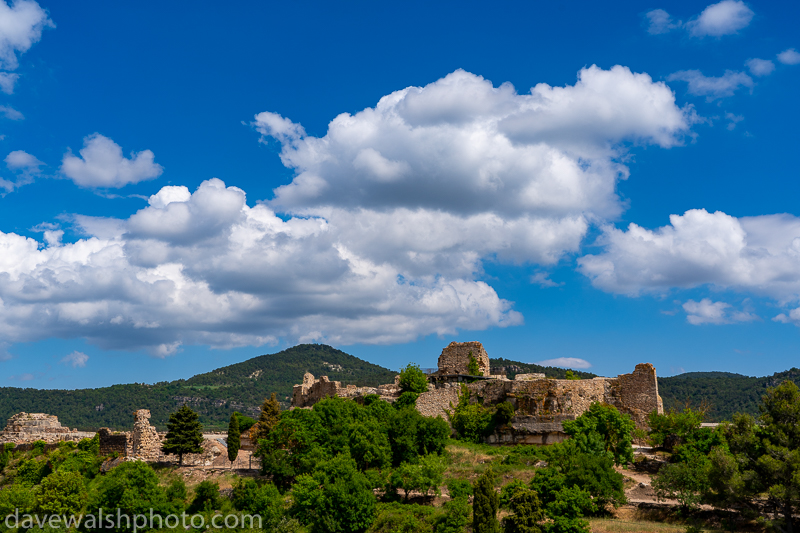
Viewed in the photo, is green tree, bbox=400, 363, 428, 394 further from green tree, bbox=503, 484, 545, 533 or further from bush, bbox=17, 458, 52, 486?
bush, bbox=17, 458, 52, 486

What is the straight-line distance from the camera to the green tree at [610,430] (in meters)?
35.2

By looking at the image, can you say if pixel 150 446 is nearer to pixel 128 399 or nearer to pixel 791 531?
pixel 791 531

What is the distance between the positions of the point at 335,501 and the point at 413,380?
49.6 ft

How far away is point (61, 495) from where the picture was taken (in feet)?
118

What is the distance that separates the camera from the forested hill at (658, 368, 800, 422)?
83625 millimetres

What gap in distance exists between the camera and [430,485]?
32.0m

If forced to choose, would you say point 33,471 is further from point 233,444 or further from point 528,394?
point 528,394

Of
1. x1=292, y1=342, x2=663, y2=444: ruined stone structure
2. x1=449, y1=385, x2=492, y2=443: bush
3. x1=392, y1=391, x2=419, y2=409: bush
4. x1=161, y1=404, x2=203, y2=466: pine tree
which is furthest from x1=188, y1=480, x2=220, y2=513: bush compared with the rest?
x1=449, y1=385, x2=492, y2=443: bush

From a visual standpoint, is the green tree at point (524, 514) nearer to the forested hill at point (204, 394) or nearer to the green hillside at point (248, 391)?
the green hillside at point (248, 391)

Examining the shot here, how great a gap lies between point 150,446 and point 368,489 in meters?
17.7

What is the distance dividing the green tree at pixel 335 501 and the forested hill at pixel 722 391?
61781mm

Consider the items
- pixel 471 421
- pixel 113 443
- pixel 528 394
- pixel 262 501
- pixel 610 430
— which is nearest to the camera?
pixel 262 501

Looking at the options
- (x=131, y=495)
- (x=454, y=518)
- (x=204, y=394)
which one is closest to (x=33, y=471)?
(x=131, y=495)

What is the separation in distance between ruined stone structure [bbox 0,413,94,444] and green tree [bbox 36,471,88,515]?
13.1m
